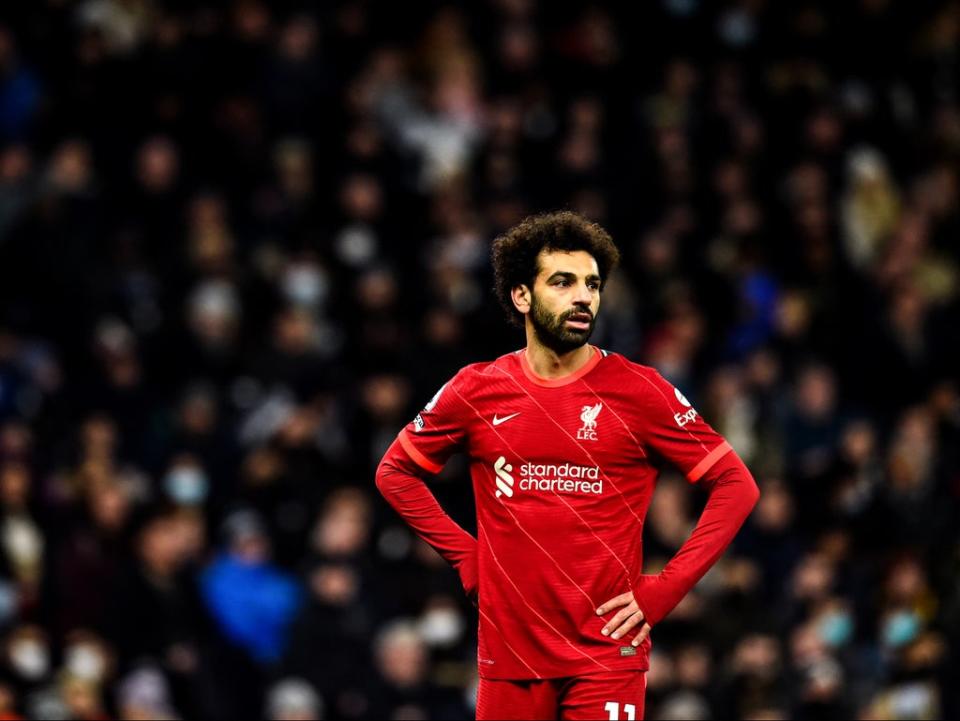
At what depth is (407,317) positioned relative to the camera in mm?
12711

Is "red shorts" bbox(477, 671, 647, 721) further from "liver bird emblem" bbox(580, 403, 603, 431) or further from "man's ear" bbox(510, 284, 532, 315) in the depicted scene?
"man's ear" bbox(510, 284, 532, 315)

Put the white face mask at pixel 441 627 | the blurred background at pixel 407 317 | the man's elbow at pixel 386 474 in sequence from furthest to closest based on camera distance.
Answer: the white face mask at pixel 441 627, the blurred background at pixel 407 317, the man's elbow at pixel 386 474

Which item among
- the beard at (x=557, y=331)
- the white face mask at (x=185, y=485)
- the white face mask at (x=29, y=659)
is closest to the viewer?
the beard at (x=557, y=331)

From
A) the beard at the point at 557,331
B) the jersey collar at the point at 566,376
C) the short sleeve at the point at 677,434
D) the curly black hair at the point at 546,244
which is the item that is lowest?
the short sleeve at the point at 677,434

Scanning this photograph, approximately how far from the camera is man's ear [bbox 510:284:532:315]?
6184mm

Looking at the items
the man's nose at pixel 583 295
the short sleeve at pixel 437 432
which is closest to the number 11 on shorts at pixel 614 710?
the short sleeve at pixel 437 432

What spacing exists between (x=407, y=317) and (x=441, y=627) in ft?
8.29

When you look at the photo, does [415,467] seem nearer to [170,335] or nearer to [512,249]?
[512,249]

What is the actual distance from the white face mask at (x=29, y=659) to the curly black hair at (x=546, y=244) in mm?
5025

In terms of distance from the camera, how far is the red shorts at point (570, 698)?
5.89m

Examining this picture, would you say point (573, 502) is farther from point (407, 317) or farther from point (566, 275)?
point (407, 317)

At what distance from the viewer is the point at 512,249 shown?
20.5 feet

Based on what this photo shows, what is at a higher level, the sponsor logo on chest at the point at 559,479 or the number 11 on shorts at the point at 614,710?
the sponsor logo on chest at the point at 559,479

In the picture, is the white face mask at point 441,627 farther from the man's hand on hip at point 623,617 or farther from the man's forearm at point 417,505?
the man's hand on hip at point 623,617
